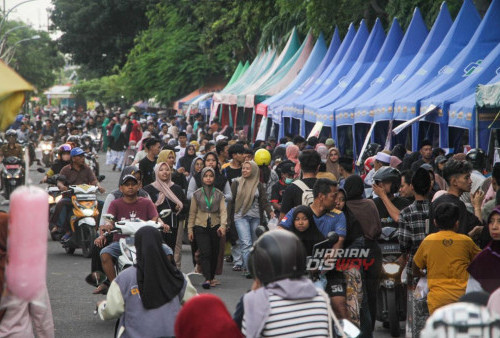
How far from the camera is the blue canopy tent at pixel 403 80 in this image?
760 inches

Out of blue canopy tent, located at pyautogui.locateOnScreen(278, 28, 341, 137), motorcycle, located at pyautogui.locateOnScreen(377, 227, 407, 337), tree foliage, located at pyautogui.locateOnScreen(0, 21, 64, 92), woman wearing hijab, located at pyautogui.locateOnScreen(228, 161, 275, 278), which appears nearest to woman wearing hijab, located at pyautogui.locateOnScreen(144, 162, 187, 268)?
woman wearing hijab, located at pyautogui.locateOnScreen(228, 161, 275, 278)

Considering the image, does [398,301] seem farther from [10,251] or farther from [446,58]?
[446,58]

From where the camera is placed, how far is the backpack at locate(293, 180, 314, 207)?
9.48 meters

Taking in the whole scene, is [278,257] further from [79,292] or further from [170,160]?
[170,160]

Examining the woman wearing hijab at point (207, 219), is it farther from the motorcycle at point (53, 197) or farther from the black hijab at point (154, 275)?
the black hijab at point (154, 275)

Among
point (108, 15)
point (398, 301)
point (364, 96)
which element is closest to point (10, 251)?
point (398, 301)

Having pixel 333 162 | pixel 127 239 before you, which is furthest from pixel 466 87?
pixel 127 239

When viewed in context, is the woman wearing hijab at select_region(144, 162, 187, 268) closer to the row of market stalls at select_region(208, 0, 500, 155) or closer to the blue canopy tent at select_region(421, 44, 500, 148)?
the row of market stalls at select_region(208, 0, 500, 155)

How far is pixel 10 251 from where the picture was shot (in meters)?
4.50

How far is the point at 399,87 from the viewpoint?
20031mm

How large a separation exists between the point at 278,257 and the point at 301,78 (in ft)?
84.2

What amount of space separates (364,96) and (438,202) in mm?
13309

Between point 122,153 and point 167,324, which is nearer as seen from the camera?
point 167,324

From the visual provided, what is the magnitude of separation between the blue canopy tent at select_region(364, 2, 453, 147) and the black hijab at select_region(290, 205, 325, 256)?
1110 centimetres
